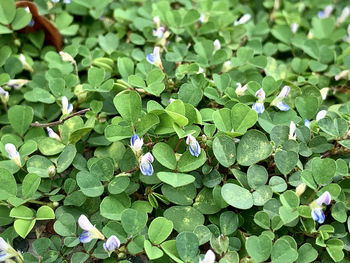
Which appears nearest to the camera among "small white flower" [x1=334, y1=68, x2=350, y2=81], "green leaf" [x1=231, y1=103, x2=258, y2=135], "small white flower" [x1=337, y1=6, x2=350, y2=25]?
"green leaf" [x1=231, y1=103, x2=258, y2=135]

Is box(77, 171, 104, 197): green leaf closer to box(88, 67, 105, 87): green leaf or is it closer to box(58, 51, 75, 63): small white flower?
box(88, 67, 105, 87): green leaf

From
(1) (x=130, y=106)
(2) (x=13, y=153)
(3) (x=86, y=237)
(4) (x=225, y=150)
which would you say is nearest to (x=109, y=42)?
(1) (x=130, y=106)

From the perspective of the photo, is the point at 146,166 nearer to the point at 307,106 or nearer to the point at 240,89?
the point at 240,89

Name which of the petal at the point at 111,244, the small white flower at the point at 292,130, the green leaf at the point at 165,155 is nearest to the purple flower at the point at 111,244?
the petal at the point at 111,244

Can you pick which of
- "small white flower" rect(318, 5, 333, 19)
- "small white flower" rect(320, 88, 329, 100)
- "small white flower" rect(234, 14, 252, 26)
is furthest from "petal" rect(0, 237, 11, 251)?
"small white flower" rect(318, 5, 333, 19)

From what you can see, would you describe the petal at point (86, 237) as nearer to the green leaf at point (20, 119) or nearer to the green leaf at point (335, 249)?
the green leaf at point (20, 119)
